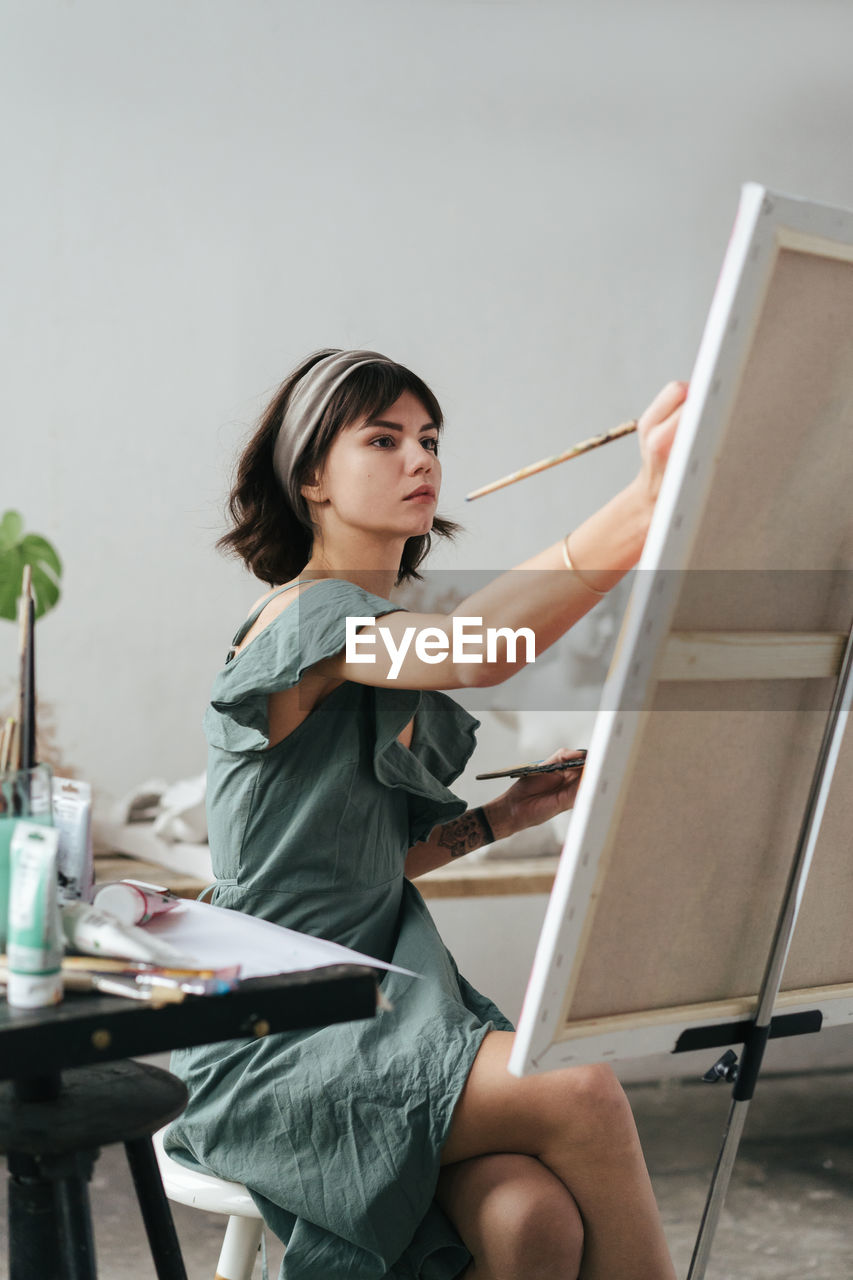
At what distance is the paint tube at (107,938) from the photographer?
3.23 ft

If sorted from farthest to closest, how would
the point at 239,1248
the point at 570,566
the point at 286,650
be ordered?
the point at 239,1248, the point at 286,650, the point at 570,566

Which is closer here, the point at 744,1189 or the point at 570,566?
the point at 570,566

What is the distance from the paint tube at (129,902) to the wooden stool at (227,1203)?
30cm

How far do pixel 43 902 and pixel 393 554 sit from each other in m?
0.67

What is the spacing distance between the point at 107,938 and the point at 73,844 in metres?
0.10

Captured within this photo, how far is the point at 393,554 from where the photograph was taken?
1.47 m

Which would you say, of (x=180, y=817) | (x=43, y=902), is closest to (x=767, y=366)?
(x=43, y=902)

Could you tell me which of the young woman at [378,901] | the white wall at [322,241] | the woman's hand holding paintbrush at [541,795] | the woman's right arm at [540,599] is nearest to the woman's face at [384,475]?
the young woman at [378,901]

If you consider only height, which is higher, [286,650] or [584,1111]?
[286,650]

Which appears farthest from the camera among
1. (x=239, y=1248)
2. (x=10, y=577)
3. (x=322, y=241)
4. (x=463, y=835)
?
(x=322, y=241)

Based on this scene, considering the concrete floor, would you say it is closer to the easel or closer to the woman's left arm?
the woman's left arm

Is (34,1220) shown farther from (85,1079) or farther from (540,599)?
(540,599)

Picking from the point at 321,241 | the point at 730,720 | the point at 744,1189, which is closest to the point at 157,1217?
the point at 730,720

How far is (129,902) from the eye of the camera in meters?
1.08
